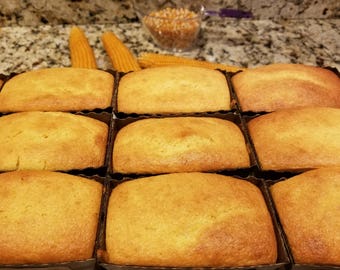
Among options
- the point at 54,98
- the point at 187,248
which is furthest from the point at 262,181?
the point at 54,98

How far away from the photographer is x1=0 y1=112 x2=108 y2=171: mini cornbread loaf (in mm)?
1157

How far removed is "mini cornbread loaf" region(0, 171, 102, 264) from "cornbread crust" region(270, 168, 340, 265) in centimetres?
48

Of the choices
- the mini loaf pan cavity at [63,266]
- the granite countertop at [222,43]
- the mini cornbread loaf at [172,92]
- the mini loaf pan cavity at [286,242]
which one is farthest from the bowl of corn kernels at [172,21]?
the mini loaf pan cavity at [63,266]

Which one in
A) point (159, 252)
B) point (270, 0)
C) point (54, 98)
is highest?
point (270, 0)

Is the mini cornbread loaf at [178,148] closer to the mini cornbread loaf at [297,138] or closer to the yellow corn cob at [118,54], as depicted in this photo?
the mini cornbread loaf at [297,138]

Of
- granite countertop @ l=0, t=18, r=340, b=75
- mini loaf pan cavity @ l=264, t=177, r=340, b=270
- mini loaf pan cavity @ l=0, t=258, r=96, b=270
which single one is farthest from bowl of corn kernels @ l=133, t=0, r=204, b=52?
mini loaf pan cavity @ l=0, t=258, r=96, b=270

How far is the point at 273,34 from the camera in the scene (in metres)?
2.36

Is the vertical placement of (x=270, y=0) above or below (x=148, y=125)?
above

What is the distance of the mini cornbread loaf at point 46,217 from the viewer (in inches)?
36.9

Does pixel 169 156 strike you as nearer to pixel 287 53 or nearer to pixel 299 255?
pixel 299 255

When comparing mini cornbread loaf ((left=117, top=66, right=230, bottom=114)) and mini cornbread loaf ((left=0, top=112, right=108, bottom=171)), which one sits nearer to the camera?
mini cornbread loaf ((left=0, top=112, right=108, bottom=171))

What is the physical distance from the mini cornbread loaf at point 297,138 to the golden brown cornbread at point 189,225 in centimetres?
18

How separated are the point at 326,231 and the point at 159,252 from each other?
0.40 meters

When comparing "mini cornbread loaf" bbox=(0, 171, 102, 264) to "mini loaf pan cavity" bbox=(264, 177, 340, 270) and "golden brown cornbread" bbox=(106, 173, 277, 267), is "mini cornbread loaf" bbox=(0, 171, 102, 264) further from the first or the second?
"mini loaf pan cavity" bbox=(264, 177, 340, 270)
